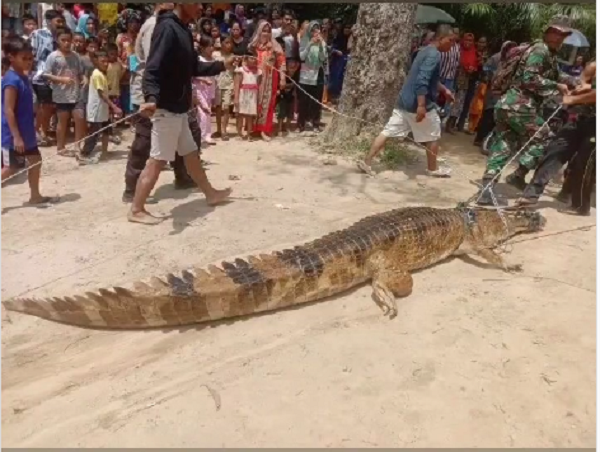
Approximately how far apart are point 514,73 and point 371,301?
136 inches

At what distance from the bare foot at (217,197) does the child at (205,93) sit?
2.28m

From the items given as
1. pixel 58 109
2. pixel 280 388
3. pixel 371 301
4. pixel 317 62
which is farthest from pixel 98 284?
pixel 317 62

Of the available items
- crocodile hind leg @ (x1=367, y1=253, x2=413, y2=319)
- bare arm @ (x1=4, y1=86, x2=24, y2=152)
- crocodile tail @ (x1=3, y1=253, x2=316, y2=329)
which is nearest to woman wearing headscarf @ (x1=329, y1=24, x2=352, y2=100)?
bare arm @ (x1=4, y1=86, x2=24, y2=152)

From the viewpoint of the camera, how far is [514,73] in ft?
19.8

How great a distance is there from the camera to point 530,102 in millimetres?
5848

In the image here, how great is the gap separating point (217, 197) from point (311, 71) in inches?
169

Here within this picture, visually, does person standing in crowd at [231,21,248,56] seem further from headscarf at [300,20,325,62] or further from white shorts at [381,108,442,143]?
white shorts at [381,108,442,143]

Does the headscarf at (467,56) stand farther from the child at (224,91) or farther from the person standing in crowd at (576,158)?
the person standing in crowd at (576,158)

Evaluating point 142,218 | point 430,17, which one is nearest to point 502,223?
point 142,218

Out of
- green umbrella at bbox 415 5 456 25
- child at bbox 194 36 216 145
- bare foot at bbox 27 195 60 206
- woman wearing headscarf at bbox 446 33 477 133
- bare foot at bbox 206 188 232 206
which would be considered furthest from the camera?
green umbrella at bbox 415 5 456 25

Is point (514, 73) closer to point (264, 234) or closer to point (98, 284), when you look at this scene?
point (264, 234)

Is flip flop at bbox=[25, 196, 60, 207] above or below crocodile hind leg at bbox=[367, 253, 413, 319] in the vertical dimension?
below

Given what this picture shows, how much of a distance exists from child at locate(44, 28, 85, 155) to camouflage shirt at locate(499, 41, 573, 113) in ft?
16.9

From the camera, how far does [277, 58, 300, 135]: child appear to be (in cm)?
896
